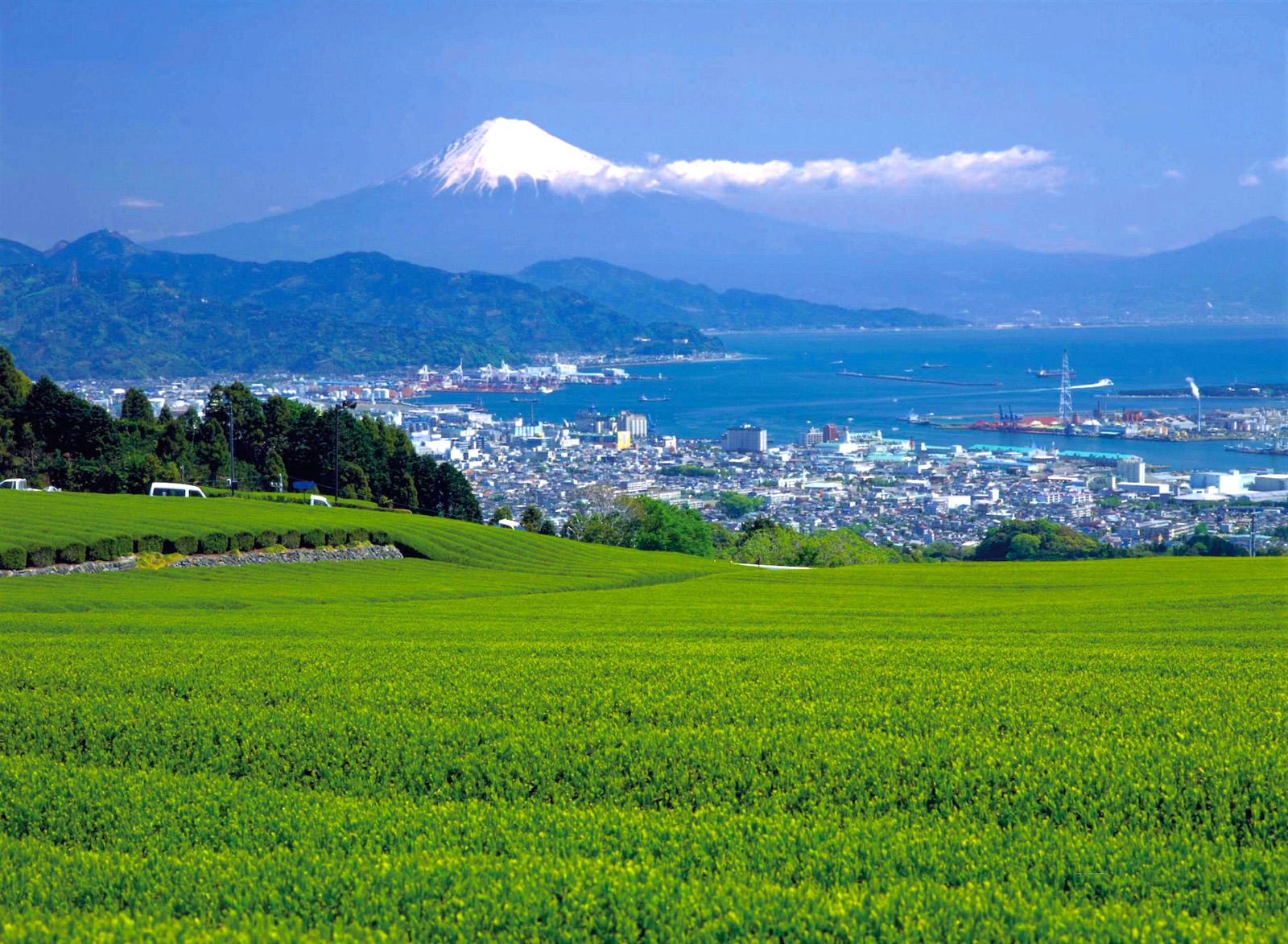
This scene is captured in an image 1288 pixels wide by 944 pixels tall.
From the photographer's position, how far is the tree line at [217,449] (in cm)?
4328

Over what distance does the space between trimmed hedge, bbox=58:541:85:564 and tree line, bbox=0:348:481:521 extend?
2194 cm

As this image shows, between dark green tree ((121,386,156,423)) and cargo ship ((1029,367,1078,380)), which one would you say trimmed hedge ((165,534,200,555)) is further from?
cargo ship ((1029,367,1078,380))

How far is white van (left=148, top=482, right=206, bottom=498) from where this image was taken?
1280 inches

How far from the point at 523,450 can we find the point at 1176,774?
279 ft

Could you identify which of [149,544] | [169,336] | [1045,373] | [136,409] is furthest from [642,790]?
[1045,373]

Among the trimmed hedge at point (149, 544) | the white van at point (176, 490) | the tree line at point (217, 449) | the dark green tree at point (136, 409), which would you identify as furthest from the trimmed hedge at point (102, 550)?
the dark green tree at point (136, 409)

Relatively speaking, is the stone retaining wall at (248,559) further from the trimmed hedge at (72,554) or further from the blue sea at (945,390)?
the blue sea at (945,390)

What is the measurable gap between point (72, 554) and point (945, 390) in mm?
130915

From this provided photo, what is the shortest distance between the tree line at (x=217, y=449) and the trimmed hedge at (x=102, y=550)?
21.4 m

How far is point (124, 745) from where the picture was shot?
593 cm

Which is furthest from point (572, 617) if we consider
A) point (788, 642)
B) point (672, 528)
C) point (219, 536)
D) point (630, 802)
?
point (672, 528)

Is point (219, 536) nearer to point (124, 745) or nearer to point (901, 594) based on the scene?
point (901, 594)

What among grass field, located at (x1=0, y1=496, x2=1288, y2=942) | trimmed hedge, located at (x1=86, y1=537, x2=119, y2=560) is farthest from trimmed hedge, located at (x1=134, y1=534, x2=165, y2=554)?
grass field, located at (x1=0, y1=496, x2=1288, y2=942)

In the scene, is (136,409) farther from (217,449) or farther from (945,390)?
(945,390)
